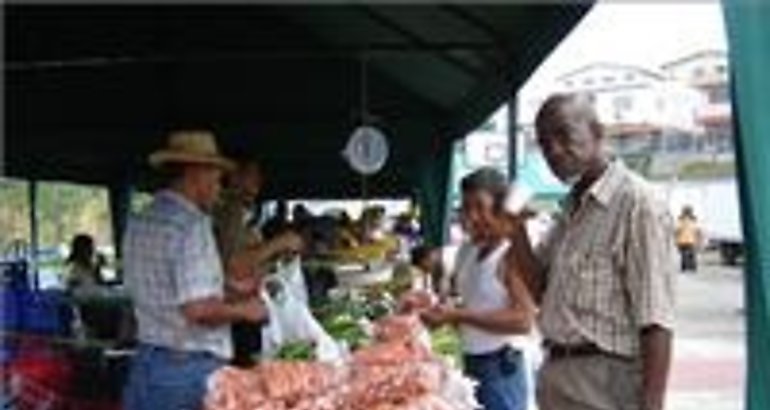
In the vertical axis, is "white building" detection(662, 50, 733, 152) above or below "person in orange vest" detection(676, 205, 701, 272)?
above

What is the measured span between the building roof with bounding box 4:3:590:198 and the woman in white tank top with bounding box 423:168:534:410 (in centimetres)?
310

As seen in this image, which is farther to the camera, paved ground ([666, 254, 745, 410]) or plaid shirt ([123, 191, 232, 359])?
paved ground ([666, 254, 745, 410])

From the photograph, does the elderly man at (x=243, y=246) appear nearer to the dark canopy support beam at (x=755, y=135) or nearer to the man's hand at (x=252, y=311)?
the man's hand at (x=252, y=311)

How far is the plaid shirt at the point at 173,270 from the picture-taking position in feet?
19.4

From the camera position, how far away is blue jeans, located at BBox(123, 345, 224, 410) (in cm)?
601

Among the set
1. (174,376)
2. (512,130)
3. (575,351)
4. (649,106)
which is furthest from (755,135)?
(649,106)

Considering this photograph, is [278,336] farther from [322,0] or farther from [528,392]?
[322,0]

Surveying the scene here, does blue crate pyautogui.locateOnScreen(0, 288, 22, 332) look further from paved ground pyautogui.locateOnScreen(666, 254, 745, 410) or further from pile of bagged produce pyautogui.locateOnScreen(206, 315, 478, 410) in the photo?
pile of bagged produce pyautogui.locateOnScreen(206, 315, 478, 410)

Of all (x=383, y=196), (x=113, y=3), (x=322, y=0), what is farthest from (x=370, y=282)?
(x=383, y=196)

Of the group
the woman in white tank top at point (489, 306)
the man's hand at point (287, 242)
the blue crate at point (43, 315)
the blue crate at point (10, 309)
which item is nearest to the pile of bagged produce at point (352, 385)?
the woman in white tank top at point (489, 306)

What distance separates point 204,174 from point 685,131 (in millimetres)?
42793

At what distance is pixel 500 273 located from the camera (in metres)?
6.80

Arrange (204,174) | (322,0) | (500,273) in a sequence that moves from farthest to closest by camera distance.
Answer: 1. (322,0)
2. (500,273)
3. (204,174)

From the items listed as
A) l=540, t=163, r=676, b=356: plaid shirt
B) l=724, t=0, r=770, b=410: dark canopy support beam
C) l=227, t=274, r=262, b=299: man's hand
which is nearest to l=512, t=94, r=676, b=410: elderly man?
l=540, t=163, r=676, b=356: plaid shirt
